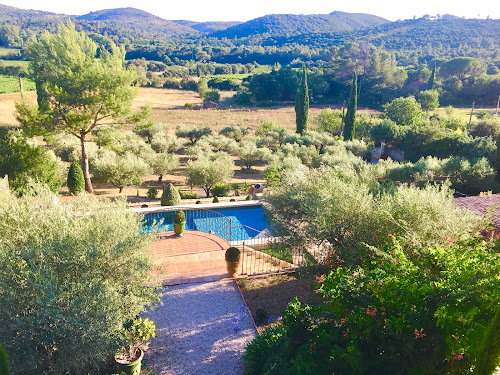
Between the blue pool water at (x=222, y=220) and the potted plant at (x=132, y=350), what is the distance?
8.37m

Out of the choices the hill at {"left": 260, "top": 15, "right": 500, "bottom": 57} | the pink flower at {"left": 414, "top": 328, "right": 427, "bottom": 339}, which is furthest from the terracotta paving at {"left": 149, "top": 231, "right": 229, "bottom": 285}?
the hill at {"left": 260, "top": 15, "right": 500, "bottom": 57}

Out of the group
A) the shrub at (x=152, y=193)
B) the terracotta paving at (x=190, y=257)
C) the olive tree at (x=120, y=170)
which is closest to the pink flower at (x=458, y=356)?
the terracotta paving at (x=190, y=257)

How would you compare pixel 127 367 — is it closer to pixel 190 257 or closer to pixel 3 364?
pixel 3 364

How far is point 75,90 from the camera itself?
19.2 metres

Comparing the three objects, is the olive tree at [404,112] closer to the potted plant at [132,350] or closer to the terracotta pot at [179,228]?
the terracotta pot at [179,228]

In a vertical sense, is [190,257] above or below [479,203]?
below

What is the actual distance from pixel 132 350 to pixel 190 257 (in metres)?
5.05

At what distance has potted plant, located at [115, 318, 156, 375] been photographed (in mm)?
6036

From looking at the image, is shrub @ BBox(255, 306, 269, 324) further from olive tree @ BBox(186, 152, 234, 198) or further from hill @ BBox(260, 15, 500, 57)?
hill @ BBox(260, 15, 500, 57)

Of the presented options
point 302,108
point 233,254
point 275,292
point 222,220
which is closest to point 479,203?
point 275,292

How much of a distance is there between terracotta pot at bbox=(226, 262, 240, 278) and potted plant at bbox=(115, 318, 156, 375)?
367 centimetres

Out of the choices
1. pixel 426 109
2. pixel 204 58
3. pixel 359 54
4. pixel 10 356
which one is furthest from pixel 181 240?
pixel 204 58

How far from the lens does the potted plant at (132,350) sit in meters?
6.04

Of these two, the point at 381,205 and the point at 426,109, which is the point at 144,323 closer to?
the point at 381,205
